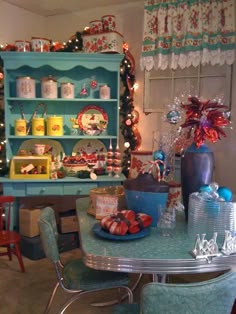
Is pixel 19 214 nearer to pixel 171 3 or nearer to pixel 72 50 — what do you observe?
pixel 72 50

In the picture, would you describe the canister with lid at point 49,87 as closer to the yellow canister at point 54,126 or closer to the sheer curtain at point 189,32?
the yellow canister at point 54,126

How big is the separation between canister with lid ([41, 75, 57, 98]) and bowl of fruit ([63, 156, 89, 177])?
675 mm

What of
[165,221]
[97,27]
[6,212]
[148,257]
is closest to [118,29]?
[97,27]

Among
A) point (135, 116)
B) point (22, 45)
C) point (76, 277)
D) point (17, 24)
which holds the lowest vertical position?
point (76, 277)

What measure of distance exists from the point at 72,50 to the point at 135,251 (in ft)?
8.75

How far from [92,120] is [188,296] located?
2674mm

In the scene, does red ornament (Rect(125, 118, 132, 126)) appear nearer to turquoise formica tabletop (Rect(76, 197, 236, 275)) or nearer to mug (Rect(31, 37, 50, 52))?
mug (Rect(31, 37, 50, 52))

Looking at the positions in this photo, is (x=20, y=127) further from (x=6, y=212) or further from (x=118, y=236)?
(x=118, y=236)

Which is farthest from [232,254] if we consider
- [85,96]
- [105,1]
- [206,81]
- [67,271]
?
[105,1]

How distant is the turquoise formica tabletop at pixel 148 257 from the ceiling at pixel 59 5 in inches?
110

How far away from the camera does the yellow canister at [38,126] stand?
3.34 metres

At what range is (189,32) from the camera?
3.05m

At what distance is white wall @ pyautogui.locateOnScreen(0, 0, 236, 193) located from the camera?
10.7 ft

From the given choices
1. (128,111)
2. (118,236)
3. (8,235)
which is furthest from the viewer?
(128,111)
